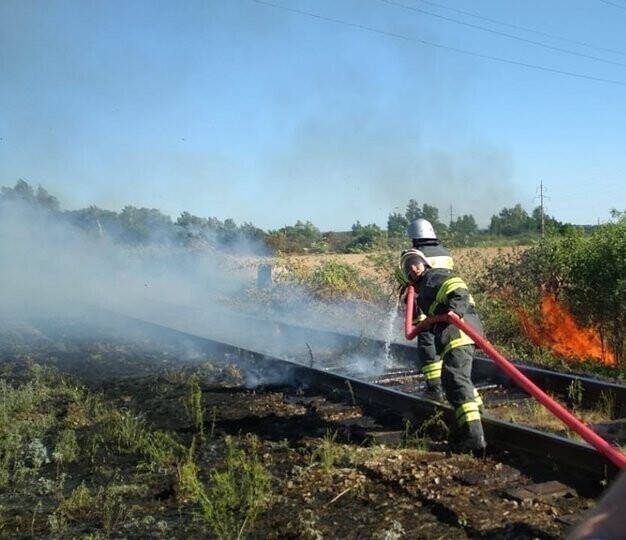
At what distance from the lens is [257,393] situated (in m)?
8.16

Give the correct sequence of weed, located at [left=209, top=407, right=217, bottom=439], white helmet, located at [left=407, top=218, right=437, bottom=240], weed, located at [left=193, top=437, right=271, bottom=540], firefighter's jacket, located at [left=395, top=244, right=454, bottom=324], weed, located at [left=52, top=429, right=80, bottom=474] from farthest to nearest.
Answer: white helmet, located at [left=407, top=218, right=437, bottom=240] < firefighter's jacket, located at [left=395, top=244, right=454, bottom=324] < weed, located at [left=209, top=407, right=217, bottom=439] < weed, located at [left=52, top=429, right=80, bottom=474] < weed, located at [left=193, top=437, right=271, bottom=540]

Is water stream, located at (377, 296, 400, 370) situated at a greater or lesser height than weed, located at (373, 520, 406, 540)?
greater

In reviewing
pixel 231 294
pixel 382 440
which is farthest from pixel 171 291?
pixel 382 440

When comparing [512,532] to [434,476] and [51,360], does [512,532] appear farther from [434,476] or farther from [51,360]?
[51,360]

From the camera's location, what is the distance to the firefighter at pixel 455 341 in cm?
553

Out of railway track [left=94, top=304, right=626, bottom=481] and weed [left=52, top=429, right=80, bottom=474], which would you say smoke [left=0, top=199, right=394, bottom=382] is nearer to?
railway track [left=94, top=304, right=626, bottom=481]

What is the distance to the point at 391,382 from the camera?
8398 mm

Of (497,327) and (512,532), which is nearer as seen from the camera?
(512,532)

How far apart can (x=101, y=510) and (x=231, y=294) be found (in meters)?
15.3

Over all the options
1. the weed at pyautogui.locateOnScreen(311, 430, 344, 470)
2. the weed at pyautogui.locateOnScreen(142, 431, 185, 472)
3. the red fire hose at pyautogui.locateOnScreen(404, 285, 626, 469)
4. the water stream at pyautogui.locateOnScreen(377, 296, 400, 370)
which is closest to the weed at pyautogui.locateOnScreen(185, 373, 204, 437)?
the weed at pyautogui.locateOnScreen(142, 431, 185, 472)

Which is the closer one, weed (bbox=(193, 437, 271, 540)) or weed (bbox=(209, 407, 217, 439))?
weed (bbox=(193, 437, 271, 540))

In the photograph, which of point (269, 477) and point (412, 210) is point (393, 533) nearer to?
point (269, 477)

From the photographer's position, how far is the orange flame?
33.3 feet

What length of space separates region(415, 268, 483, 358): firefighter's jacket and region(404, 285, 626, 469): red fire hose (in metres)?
0.11
